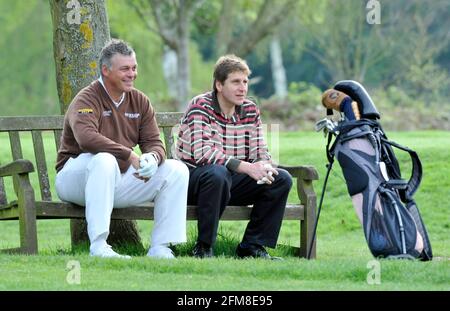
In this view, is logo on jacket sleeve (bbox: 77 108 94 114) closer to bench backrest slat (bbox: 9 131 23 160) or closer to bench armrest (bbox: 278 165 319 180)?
bench backrest slat (bbox: 9 131 23 160)

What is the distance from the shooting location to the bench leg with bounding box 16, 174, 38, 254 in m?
7.28

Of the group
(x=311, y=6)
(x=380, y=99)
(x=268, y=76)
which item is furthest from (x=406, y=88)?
(x=268, y=76)

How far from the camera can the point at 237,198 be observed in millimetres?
7582

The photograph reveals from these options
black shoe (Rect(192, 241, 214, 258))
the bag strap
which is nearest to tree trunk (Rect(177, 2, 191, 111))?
black shoe (Rect(192, 241, 214, 258))

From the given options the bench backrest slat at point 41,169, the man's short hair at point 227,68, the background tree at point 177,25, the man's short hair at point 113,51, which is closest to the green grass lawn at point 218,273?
the bench backrest slat at point 41,169

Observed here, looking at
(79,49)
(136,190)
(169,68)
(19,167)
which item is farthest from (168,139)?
(169,68)

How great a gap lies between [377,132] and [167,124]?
1971 mm

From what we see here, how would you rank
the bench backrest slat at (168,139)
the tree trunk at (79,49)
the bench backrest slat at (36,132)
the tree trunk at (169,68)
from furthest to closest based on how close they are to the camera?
the tree trunk at (169,68) → the bench backrest slat at (168,139) → the tree trunk at (79,49) → the bench backrest slat at (36,132)

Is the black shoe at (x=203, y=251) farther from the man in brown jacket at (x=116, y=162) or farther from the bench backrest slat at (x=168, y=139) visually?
the bench backrest slat at (x=168, y=139)

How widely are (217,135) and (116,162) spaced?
82 cm

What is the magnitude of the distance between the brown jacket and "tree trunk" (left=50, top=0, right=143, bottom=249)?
0.85 m

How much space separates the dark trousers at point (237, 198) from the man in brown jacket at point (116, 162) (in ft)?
0.47

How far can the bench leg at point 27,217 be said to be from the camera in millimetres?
7277
